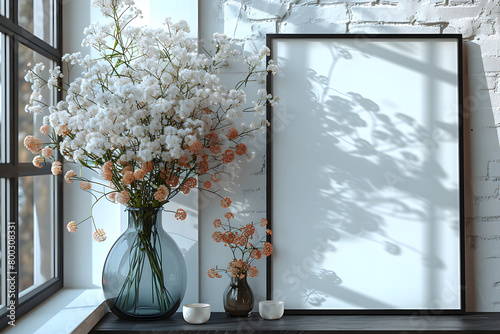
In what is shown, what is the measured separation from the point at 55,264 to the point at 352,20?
1.43 metres

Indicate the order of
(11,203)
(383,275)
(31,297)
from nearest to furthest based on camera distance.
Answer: (11,203)
(31,297)
(383,275)

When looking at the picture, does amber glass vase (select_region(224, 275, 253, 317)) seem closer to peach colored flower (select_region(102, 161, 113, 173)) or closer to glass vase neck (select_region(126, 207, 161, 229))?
glass vase neck (select_region(126, 207, 161, 229))

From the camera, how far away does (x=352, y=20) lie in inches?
75.9

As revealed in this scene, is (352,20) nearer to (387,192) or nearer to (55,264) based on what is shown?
(387,192)

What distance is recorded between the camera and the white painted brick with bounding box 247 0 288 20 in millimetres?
1936

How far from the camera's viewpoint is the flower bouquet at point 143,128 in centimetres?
154

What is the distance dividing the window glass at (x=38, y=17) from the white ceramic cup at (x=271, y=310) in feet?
4.00

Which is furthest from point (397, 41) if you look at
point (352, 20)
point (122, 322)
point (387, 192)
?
point (122, 322)

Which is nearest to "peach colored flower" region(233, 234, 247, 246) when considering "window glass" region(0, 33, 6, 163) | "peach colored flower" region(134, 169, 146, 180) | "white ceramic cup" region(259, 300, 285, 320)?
"white ceramic cup" region(259, 300, 285, 320)

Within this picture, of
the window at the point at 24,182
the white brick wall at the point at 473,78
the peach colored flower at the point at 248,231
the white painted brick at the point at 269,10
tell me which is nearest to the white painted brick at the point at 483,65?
the white brick wall at the point at 473,78

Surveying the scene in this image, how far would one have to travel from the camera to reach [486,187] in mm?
1925

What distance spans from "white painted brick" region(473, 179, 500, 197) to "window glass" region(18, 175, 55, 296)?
1.56m

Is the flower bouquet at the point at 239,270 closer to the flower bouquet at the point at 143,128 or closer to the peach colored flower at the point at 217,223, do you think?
the peach colored flower at the point at 217,223

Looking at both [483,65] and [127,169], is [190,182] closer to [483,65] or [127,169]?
[127,169]
